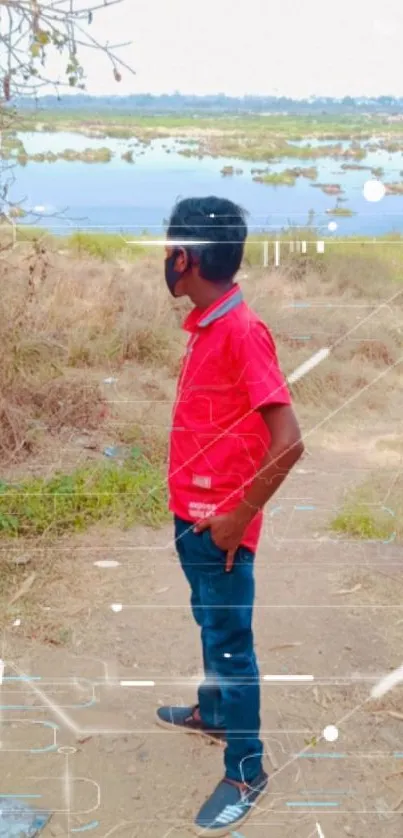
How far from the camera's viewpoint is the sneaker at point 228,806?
6.23 ft

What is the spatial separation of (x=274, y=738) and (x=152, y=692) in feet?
0.90

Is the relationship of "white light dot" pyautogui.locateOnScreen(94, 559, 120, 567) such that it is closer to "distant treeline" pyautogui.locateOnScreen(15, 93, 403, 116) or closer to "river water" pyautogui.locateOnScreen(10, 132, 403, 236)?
"river water" pyautogui.locateOnScreen(10, 132, 403, 236)

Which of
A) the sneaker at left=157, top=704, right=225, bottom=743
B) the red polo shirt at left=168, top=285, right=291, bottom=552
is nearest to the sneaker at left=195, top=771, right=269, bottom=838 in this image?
the sneaker at left=157, top=704, right=225, bottom=743

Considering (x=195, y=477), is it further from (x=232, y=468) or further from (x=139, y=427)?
(x=139, y=427)

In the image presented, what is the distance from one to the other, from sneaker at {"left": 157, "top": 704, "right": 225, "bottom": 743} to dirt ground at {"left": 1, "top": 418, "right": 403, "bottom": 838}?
0.02 m

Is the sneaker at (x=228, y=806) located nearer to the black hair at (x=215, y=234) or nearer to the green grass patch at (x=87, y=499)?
the green grass patch at (x=87, y=499)

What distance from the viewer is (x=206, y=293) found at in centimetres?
174

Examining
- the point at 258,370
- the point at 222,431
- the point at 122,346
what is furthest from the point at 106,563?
the point at 258,370

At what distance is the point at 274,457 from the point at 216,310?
25 cm

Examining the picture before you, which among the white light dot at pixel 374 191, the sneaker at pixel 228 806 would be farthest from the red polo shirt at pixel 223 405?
the sneaker at pixel 228 806

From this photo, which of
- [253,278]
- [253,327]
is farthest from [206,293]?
[253,278]

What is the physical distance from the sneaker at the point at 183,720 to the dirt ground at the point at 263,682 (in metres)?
0.02

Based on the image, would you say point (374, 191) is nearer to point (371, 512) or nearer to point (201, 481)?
point (201, 481)

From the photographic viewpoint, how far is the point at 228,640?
1.87 meters
